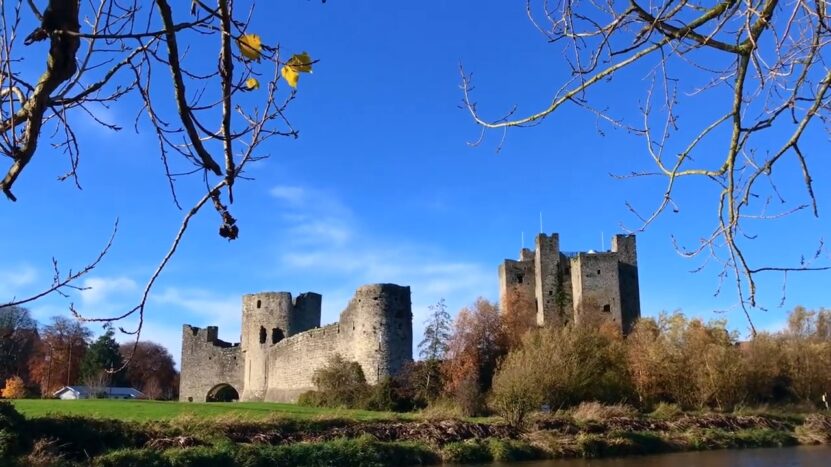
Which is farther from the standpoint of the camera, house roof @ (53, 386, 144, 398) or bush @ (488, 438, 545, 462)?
house roof @ (53, 386, 144, 398)

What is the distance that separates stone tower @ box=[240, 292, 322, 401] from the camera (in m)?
34.3

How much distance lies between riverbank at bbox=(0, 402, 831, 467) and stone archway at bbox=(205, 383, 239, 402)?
16.6 metres

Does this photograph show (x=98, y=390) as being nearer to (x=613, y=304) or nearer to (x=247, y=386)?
(x=247, y=386)

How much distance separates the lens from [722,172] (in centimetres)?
312

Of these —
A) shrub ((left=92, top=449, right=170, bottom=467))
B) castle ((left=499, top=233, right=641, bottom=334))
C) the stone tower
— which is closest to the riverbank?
shrub ((left=92, top=449, right=170, bottom=467))

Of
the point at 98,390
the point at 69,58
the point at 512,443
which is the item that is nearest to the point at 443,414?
the point at 512,443

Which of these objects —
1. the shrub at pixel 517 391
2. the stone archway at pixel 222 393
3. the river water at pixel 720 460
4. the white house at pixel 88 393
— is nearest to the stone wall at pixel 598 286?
the shrub at pixel 517 391

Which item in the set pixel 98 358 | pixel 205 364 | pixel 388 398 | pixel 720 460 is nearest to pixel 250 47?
pixel 720 460

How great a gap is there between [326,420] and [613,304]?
17842 mm

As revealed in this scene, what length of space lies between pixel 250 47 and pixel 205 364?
37.7m

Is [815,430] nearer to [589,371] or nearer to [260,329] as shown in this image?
[589,371]

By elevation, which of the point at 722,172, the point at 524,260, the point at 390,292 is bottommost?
the point at 722,172

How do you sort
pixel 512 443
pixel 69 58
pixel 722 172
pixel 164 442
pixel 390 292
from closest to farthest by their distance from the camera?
1. pixel 69 58
2. pixel 722 172
3. pixel 164 442
4. pixel 512 443
5. pixel 390 292

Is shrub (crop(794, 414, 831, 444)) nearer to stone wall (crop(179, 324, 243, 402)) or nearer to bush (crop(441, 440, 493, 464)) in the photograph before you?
bush (crop(441, 440, 493, 464))
